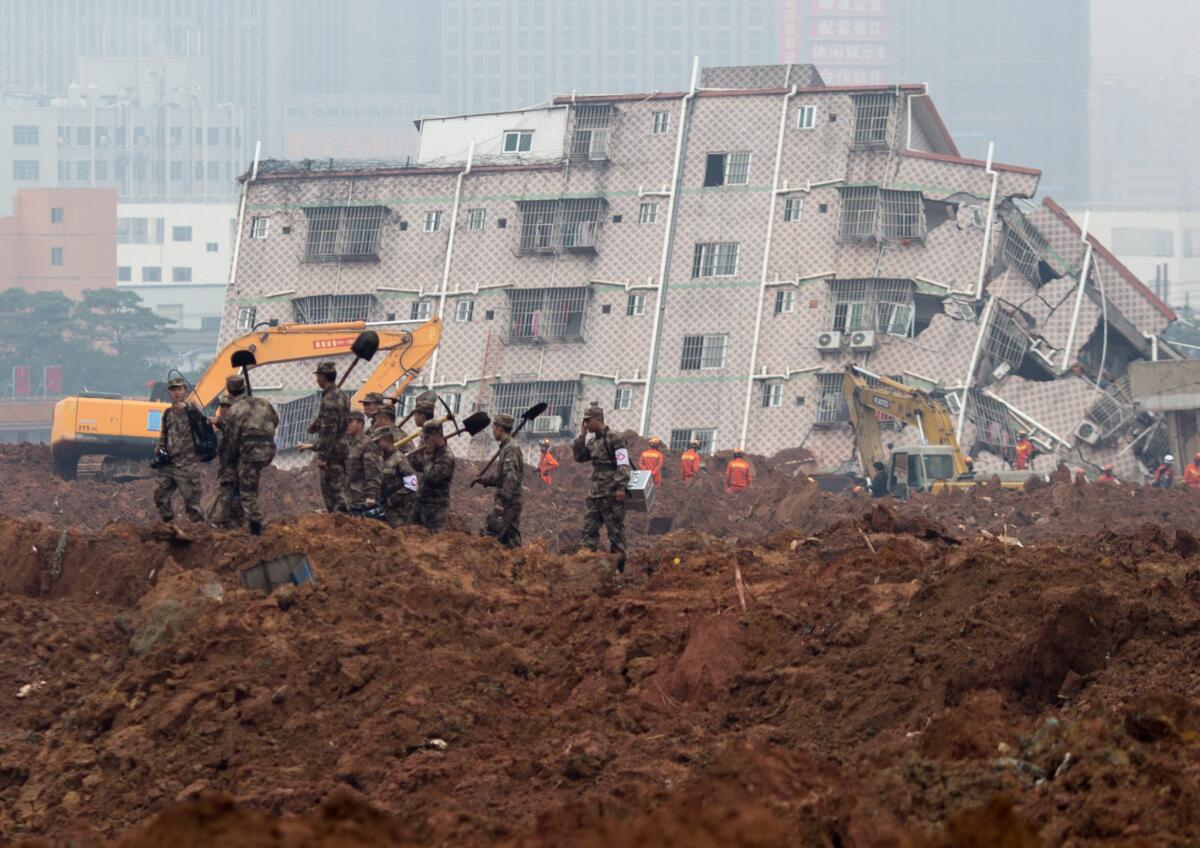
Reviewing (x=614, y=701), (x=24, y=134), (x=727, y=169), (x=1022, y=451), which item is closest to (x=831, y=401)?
(x=1022, y=451)

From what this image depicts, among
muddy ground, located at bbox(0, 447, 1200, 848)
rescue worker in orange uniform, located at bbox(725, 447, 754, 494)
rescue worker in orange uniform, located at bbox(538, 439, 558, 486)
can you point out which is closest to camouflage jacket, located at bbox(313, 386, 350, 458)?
muddy ground, located at bbox(0, 447, 1200, 848)

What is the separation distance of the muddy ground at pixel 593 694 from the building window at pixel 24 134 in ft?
405

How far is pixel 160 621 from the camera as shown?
13.3 meters

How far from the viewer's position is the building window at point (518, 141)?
51.6 m

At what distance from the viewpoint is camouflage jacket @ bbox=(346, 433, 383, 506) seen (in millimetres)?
19734

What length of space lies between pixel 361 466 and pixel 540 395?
3005 centimetres

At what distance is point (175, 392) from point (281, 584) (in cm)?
494

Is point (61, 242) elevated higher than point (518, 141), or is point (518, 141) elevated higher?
point (518, 141)

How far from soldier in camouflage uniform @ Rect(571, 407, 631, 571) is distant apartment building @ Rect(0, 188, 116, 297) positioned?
297 feet

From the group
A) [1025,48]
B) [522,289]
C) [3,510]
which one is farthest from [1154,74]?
[3,510]

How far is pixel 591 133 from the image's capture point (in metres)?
50.8

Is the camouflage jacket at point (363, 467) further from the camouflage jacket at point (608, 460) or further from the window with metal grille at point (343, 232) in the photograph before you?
the window with metal grille at point (343, 232)

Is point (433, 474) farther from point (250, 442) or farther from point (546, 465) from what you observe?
point (546, 465)

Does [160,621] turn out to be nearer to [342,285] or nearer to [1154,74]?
[342,285]
